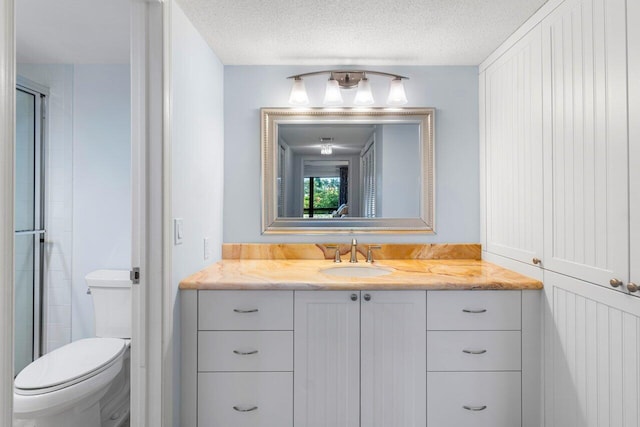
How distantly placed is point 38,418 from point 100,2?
1.91m

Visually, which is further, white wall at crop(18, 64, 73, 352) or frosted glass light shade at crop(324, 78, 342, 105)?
white wall at crop(18, 64, 73, 352)

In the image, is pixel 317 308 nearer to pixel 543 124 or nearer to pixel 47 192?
pixel 543 124

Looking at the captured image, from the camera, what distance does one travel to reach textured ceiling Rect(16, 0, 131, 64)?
178 cm

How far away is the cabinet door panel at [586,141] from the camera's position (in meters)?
1.20

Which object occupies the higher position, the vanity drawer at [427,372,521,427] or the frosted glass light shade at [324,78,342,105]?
the frosted glass light shade at [324,78,342,105]

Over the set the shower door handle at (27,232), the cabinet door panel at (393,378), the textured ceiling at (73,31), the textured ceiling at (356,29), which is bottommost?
the cabinet door panel at (393,378)

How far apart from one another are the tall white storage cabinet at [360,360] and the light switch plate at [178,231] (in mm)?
622

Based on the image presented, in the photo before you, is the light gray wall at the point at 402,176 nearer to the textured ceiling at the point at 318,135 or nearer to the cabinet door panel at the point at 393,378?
the textured ceiling at the point at 318,135

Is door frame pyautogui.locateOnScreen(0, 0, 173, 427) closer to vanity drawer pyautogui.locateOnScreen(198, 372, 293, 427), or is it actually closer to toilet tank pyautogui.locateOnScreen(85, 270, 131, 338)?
vanity drawer pyautogui.locateOnScreen(198, 372, 293, 427)

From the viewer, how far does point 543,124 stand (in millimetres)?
1610

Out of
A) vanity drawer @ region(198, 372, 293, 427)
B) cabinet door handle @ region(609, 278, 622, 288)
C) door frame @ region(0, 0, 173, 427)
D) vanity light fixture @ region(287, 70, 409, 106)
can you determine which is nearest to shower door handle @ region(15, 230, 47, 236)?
door frame @ region(0, 0, 173, 427)

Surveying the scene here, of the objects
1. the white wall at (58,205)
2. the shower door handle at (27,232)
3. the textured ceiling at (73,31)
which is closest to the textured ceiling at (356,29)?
the textured ceiling at (73,31)

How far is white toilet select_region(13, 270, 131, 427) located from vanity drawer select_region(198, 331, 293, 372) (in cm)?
53

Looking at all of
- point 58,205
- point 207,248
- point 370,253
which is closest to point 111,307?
point 207,248
